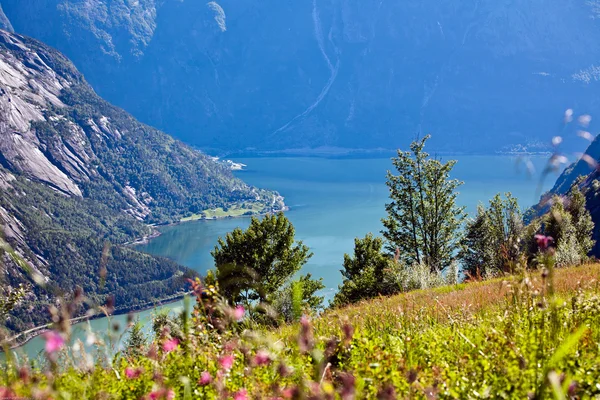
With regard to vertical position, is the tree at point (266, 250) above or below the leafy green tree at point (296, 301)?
above

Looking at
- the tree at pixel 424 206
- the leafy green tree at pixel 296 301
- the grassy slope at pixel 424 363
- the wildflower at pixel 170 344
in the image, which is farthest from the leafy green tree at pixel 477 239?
the wildflower at pixel 170 344

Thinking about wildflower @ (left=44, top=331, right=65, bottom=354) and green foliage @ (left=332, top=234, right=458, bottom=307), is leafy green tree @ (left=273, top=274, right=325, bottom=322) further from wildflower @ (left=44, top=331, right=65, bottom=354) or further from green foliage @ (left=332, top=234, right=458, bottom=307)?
green foliage @ (left=332, top=234, right=458, bottom=307)

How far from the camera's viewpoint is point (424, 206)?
35.2 meters

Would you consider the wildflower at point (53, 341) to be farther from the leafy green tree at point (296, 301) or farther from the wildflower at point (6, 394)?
the leafy green tree at point (296, 301)

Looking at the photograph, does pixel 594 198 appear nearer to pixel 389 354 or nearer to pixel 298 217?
pixel 389 354

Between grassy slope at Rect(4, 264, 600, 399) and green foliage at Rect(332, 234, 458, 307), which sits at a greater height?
green foliage at Rect(332, 234, 458, 307)

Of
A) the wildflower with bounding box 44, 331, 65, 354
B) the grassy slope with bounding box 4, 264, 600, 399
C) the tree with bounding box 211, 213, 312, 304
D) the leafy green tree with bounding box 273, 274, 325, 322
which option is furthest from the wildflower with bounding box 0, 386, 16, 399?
the tree with bounding box 211, 213, 312, 304

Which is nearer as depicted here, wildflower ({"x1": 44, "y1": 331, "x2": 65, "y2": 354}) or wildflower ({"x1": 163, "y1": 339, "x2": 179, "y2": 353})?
wildflower ({"x1": 44, "y1": 331, "x2": 65, "y2": 354})

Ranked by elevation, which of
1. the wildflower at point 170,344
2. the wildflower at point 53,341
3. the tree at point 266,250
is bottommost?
the wildflower at point 53,341

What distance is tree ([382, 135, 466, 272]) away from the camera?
34625mm

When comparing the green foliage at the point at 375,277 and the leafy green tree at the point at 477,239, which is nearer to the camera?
the green foliage at the point at 375,277

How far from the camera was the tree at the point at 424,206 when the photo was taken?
34.6 metres

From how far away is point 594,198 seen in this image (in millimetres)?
75375

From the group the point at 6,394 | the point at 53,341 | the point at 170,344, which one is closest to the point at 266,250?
the point at 170,344
